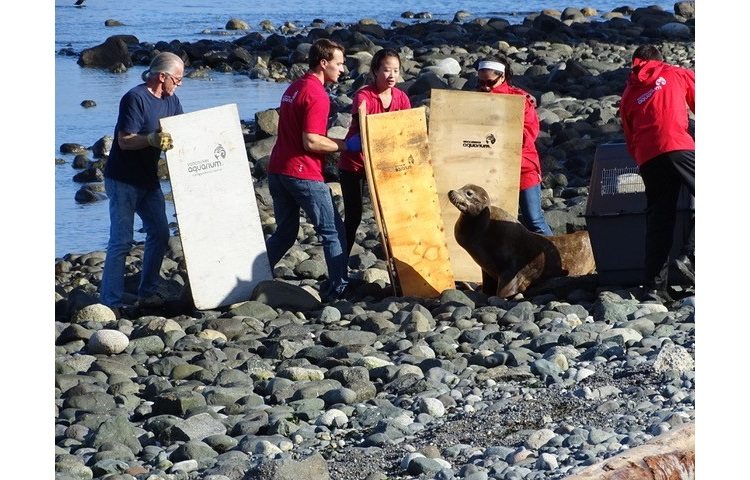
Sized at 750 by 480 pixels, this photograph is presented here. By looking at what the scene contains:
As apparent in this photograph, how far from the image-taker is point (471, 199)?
10.2 meters

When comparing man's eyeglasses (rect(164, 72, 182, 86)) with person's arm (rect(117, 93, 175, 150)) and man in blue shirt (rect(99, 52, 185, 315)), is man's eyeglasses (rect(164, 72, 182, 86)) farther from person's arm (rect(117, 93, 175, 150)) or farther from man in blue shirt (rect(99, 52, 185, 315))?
person's arm (rect(117, 93, 175, 150))

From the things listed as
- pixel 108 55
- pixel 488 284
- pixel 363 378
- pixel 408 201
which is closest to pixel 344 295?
pixel 408 201

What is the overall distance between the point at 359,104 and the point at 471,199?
3.46 feet

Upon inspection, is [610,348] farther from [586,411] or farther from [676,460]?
[676,460]

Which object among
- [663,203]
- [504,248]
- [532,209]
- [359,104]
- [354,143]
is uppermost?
[359,104]

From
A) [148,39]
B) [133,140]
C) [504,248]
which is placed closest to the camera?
[133,140]

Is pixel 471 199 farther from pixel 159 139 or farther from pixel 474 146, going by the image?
pixel 159 139

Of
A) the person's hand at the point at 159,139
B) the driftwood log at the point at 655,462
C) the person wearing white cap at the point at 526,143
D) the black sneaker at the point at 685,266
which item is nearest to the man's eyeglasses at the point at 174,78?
the person's hand at the point at 159,139

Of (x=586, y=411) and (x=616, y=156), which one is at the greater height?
(x=616, y=156)

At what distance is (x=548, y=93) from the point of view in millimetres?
22766

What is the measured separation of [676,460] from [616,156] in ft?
16.6

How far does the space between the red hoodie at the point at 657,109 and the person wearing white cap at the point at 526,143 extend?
1.28 m

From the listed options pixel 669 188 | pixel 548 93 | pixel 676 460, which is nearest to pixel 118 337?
pixel 669 188

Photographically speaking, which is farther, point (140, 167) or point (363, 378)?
point (140, 167)
